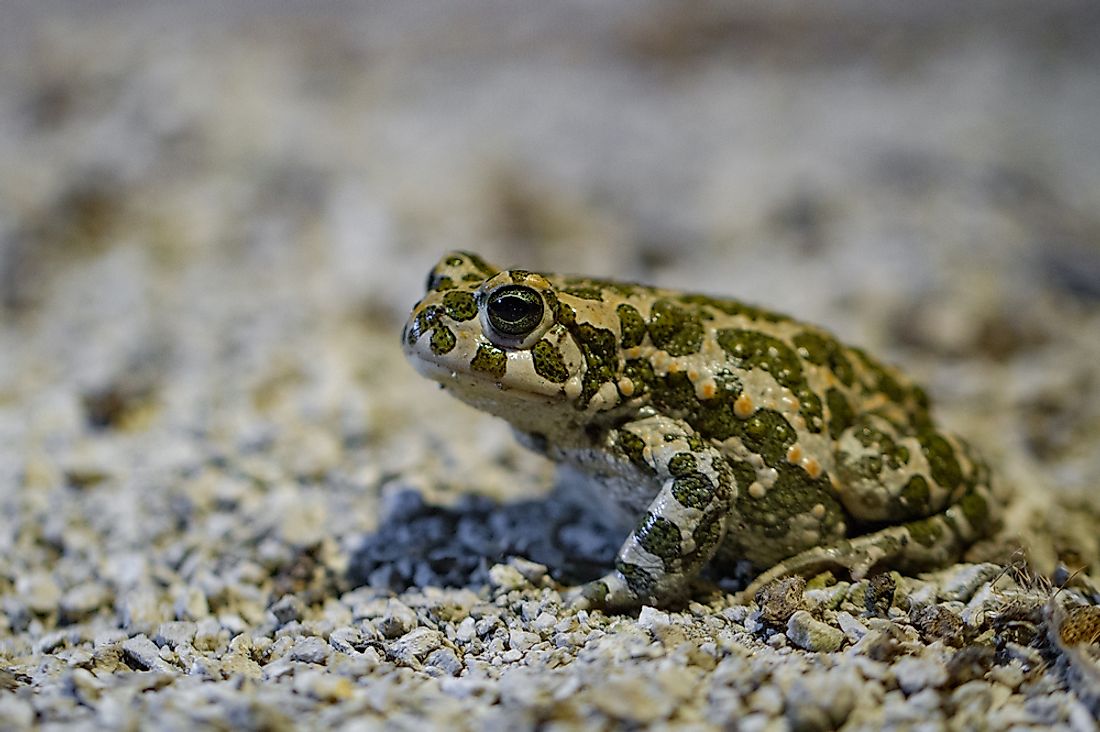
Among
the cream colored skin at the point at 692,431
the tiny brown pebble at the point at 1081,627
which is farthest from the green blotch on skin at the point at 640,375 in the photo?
the tiny brown pebble at the point at 1081,627

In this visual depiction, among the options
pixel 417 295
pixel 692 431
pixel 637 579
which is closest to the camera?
pixel 637 579

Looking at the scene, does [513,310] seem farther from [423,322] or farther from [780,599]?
[780,599]

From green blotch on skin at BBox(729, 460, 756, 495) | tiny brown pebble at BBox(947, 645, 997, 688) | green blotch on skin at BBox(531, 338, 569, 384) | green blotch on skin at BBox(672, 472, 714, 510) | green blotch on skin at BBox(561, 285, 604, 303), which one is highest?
green blotch on skin at BBox(561, 285, 604, 303)

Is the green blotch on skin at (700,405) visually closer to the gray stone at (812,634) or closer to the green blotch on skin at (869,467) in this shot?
the green blotch on skin at (869,467)

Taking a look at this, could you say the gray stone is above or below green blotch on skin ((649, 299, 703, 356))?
below

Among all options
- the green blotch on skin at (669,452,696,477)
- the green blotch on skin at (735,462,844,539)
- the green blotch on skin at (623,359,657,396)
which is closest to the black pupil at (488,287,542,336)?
the green blotch on skin at (623,359,657,396)

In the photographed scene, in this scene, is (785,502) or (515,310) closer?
(515,310)

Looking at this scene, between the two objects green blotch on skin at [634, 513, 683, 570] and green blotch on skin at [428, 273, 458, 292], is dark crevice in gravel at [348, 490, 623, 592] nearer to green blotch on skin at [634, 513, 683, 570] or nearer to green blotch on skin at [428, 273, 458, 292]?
green blotch on skin at [634, 513, 683, 570]

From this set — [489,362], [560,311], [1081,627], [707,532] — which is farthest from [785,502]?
[489,362]
